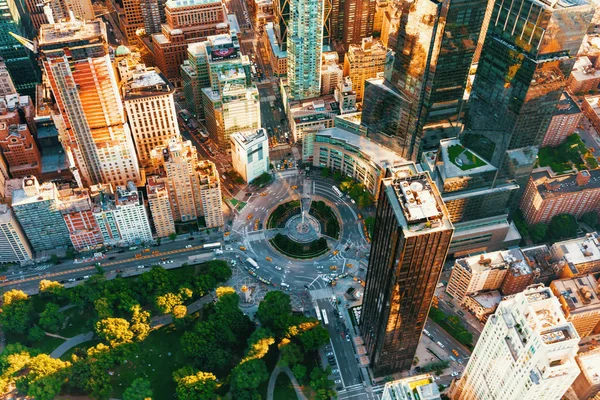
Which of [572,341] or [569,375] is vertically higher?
[572,341]

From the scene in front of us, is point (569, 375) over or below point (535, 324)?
below
